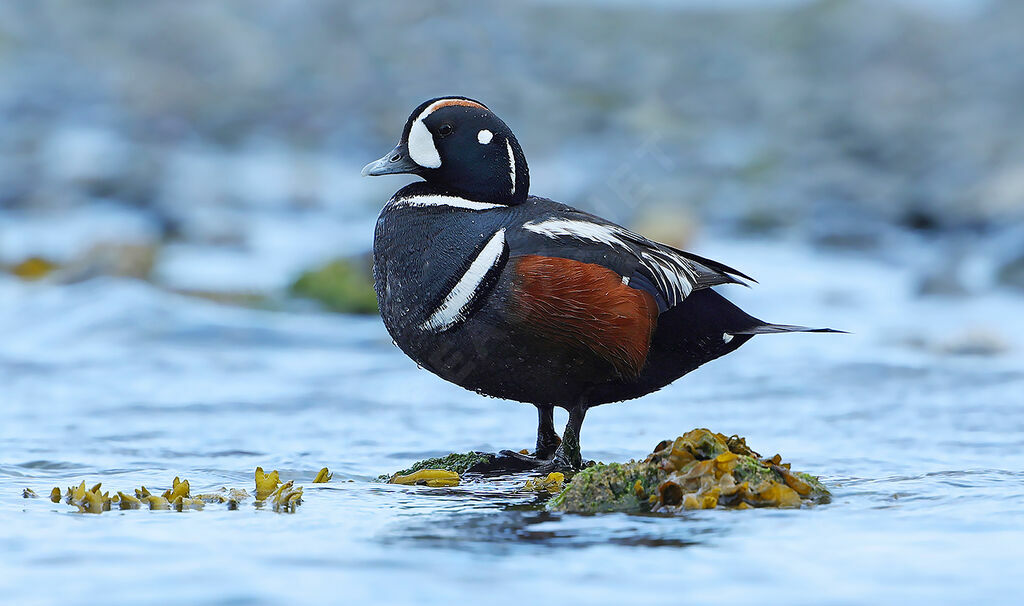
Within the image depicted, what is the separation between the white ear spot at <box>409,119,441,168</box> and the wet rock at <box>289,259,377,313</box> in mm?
6939

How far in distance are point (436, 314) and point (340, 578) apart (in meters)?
1.51

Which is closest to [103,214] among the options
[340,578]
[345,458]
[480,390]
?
[345,458]

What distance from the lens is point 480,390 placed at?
18.1 feet

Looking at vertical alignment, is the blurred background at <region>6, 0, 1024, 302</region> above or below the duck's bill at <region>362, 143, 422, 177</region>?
above

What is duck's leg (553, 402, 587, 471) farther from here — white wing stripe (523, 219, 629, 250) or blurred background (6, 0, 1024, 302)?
blurred background (6, 0, 1024, 302)

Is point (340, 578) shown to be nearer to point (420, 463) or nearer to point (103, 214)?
point (420, 463)

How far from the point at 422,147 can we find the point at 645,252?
108 cm

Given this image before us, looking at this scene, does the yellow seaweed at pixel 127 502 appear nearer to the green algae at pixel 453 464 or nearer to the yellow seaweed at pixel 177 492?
the yellow seaweed at pixel 177 492

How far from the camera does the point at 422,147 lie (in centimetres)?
566

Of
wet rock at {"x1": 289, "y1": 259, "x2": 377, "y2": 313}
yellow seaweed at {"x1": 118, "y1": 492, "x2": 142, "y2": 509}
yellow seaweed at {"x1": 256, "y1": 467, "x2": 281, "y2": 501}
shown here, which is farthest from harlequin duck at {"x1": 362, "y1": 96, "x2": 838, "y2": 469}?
wet rock at {"x1": 289, "y1": 259, "x2": 377, "y2": 313}

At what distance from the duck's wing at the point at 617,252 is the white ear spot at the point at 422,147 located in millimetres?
508

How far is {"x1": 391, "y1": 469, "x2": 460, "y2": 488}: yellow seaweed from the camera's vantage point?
18.4 feet

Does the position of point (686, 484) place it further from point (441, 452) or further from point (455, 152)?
point (441, 452)

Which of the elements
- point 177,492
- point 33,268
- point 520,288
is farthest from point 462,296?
point 33,268
